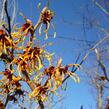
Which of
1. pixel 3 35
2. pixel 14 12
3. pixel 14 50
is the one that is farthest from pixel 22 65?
pixel 14 12

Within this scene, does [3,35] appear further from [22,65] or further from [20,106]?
[20,106]

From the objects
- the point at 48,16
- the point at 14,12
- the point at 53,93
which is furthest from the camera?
the point at 14,12

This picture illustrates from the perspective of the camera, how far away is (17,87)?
7.25 ft

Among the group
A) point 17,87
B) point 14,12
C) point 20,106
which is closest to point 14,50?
point 17,87

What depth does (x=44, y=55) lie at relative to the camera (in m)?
2.22

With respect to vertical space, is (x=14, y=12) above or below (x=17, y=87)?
above

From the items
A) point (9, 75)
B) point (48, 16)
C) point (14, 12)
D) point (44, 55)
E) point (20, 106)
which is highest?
point (14, 12)

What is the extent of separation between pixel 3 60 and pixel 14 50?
0.34 ft

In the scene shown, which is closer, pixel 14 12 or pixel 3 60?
pixel 3 60

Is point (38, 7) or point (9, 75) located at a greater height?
point (38, 7)

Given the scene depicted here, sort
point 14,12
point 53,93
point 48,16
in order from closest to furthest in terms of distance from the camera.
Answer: point 53,93 < point 48,16 < point 14,12

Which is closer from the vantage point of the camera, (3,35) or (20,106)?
(3,35)

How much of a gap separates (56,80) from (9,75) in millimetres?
334

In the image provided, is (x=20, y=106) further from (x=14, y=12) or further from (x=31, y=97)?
(x=14, y=12)
